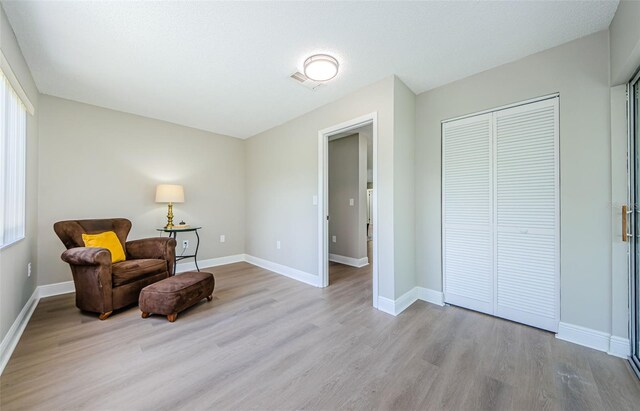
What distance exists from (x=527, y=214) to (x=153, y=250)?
3920 mm

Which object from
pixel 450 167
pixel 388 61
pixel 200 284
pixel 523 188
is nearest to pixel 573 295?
pixel 523 188

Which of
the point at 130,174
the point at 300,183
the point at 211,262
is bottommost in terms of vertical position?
the point at 211,262

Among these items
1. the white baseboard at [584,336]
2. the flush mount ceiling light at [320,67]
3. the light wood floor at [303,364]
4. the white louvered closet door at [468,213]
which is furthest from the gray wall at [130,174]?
the white baseboard at [584,336]

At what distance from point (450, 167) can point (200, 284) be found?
2.88 meters

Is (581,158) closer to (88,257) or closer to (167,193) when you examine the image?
(88,257)

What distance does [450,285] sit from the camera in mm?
2658

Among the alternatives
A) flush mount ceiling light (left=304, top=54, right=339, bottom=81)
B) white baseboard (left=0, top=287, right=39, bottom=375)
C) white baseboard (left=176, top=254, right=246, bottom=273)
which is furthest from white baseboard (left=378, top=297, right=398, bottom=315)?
white baseboard (left=176, top=254, right=246, bottom=273)

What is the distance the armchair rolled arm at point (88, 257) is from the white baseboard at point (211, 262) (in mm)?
1700

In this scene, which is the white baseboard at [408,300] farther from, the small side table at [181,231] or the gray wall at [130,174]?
the gray wall at [130,174]

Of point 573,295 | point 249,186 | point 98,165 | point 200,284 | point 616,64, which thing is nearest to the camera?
point 616,64

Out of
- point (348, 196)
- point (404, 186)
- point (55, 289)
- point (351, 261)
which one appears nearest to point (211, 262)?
point (55, 289)

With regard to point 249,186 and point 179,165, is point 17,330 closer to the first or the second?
point 179,165

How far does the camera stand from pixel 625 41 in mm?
1563

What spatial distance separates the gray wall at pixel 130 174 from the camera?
9.75ft
